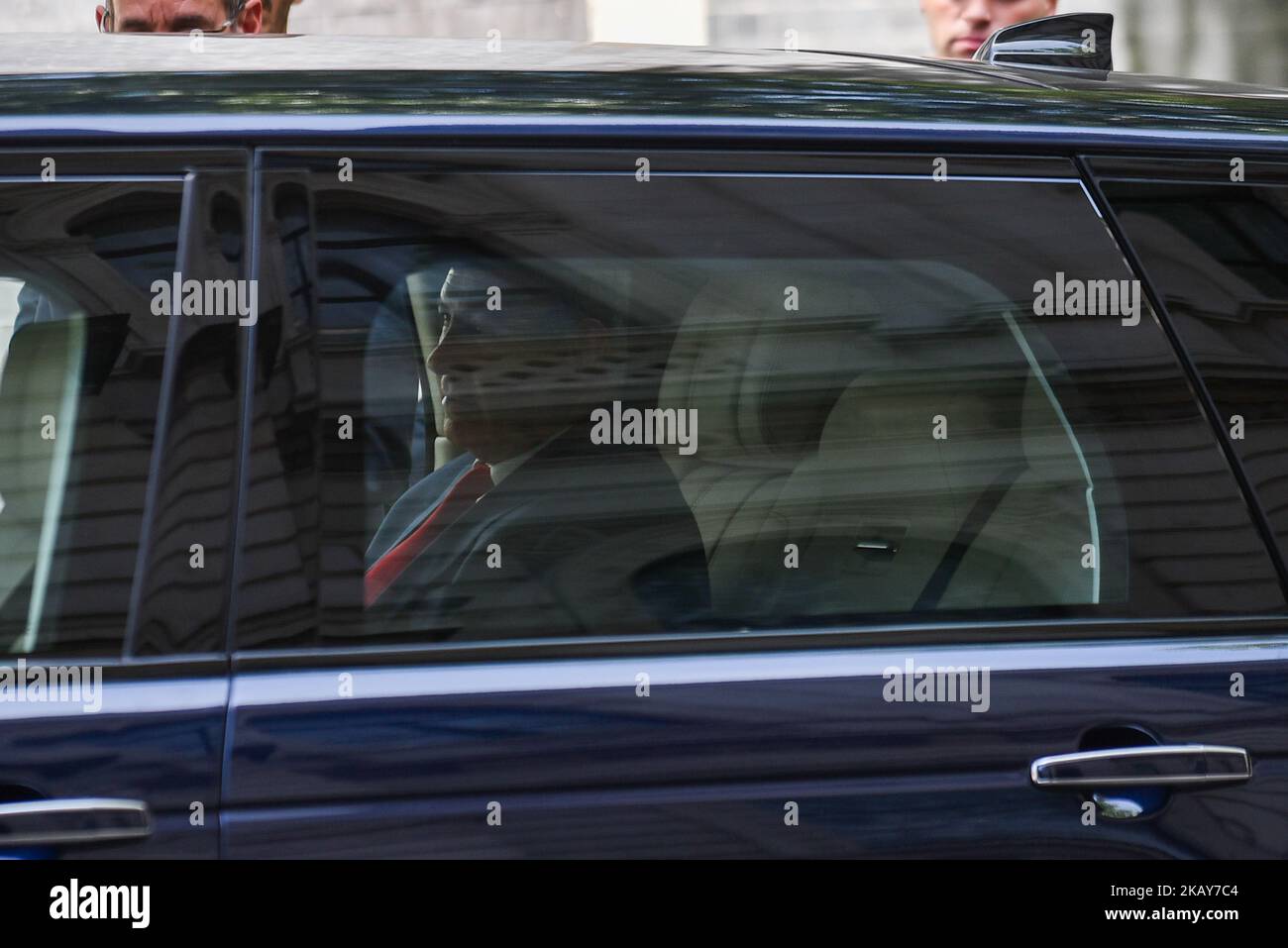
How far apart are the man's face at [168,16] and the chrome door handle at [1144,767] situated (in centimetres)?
291

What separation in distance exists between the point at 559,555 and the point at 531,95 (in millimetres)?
522

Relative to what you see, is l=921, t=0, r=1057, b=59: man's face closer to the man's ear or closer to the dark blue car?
the man's ear

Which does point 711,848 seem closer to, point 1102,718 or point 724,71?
point 1102,718

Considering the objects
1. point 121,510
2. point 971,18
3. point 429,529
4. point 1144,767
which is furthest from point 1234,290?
point 971,18

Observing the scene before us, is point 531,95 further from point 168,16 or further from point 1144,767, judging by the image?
point 168,16

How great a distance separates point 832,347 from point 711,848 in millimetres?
569

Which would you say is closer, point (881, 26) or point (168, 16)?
point (168, 16)

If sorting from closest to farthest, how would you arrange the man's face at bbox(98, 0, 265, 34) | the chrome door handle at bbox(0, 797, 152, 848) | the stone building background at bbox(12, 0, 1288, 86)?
the chrome door handle at bbox(0, 797, 152, 848), the man's face at bbox(98, 0, 265, 34), the stone building background at bbox(12, 0, 1288, 86)

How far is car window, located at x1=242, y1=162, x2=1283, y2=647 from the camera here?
1501mm

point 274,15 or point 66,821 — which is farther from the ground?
point 274,15

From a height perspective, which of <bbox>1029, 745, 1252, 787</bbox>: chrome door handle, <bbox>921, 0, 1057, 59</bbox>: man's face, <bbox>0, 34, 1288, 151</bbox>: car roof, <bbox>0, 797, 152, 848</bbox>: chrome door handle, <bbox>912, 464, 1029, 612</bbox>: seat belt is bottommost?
<bbox>1029, 745, 1252, 787</bbox>: chrome door handle

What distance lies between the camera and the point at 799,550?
1571 millimetres

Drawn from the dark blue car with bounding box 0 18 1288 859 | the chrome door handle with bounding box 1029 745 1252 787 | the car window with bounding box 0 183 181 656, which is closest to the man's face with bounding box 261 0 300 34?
the dark blue car with bounding box 0 18 1288 859
